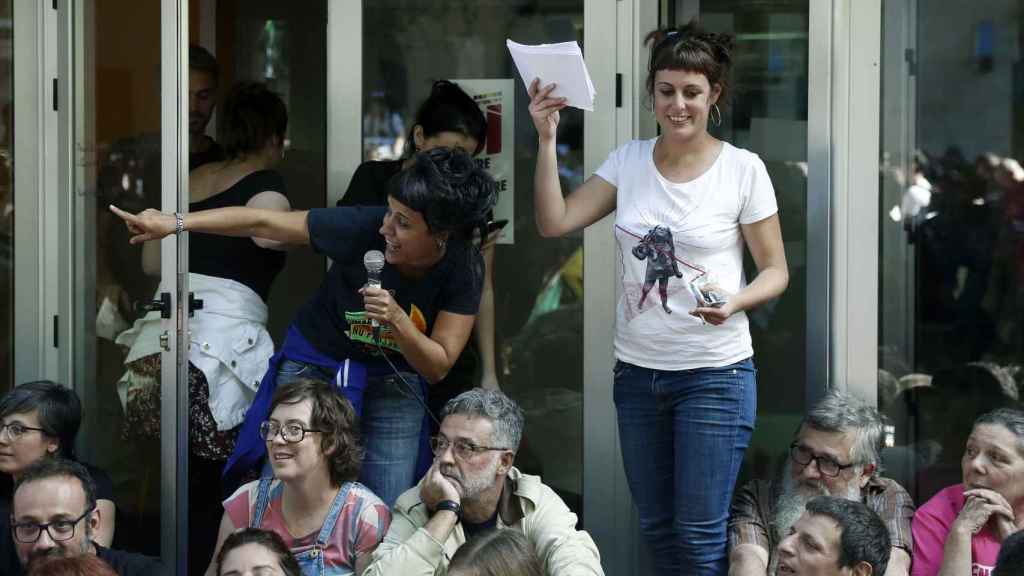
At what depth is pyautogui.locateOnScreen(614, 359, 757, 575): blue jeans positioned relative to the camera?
13.3 ft

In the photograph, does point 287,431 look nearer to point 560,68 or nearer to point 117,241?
point 560,68

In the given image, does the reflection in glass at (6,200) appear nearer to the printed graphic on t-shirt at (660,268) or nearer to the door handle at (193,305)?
the door handle at (193,305)

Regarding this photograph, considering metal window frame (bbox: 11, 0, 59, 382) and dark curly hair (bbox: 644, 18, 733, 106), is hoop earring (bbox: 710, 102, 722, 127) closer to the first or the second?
dark curly hair (bbox: 644, 18, 733, 106)

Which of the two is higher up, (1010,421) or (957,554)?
(1010,421)

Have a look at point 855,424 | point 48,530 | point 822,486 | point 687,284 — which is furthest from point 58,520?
point 855,424

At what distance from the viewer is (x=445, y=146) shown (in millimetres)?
4516

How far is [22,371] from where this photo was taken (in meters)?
5.21

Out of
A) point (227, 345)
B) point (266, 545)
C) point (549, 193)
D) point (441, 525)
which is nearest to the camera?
point (266, 545)

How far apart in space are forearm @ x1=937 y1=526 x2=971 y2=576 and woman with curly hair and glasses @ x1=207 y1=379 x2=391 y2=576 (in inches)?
57.9

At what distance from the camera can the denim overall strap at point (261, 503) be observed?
13.2 feet

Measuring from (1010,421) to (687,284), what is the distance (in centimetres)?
98

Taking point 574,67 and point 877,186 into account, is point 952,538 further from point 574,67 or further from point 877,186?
point 574,67

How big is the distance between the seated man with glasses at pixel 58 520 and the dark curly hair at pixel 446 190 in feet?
3.74

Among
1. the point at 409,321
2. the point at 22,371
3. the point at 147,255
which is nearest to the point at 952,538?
the point at 409,321
